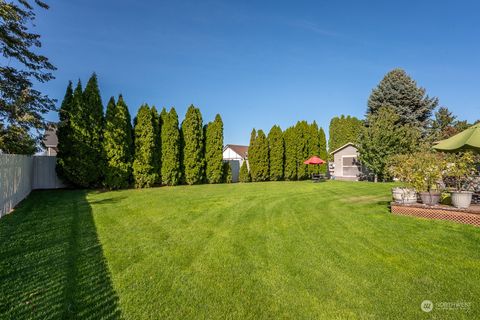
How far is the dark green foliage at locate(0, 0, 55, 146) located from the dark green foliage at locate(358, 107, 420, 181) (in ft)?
67.7

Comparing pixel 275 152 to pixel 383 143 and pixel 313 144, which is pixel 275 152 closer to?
pixel 313 144

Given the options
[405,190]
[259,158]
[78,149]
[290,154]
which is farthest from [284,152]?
[78,149]

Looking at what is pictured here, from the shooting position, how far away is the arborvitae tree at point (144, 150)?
14492mm

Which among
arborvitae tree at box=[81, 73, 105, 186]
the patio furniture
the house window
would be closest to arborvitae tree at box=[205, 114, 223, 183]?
arborvitae tree at box=[81, 73, 105, 186]

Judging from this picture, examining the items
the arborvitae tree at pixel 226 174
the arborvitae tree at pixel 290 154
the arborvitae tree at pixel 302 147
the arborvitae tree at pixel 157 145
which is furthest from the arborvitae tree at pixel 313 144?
the arborvitae tree at pixel 157 145

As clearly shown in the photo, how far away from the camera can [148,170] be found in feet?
48.4

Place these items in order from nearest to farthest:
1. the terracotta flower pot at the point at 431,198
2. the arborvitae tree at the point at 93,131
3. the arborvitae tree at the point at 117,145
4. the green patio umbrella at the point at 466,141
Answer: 1. the terracotta flower pot at the point at 431,198
2. the green patio umbrella at the point at 466,141
3. the arborvitae tree at the point at 93,131
4. the arborvitae tree at the point at 117,145

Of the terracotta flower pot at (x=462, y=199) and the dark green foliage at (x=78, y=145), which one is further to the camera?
the dark green foliage at (x=78, y=145)

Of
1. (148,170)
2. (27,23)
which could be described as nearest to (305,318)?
(148,170)

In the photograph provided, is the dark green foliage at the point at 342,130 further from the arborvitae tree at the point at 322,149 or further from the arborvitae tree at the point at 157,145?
the arborvitae tree at the point at 157,145

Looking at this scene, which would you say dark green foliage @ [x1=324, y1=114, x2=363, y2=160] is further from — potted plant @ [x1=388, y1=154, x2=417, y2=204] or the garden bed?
the garden bed

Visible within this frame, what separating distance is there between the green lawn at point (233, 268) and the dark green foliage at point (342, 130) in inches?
1011

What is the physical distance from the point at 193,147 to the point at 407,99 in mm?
24054

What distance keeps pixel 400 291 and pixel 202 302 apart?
221 centimetres
